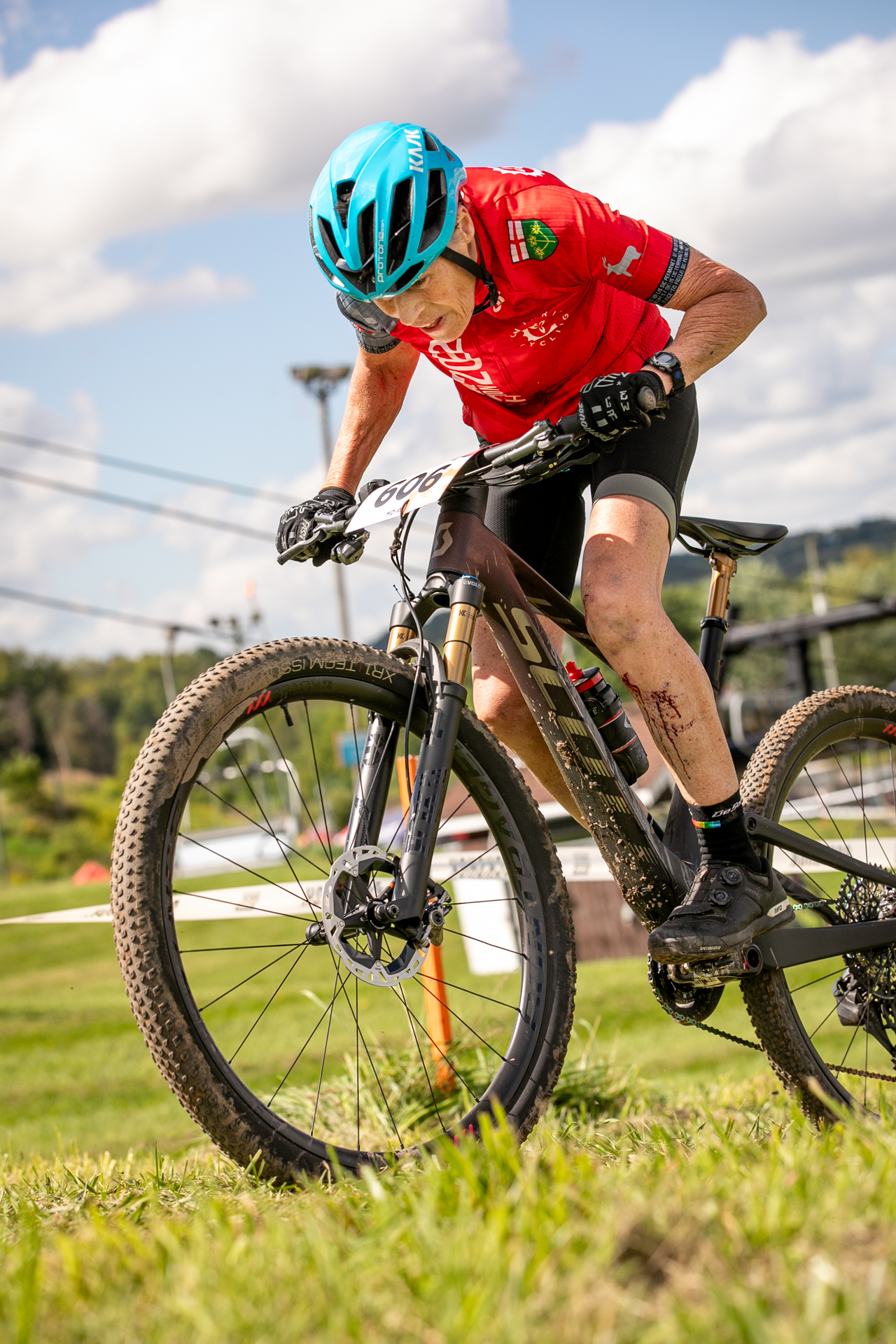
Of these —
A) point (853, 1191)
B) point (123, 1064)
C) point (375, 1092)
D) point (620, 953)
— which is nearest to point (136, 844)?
point (853, 1191)

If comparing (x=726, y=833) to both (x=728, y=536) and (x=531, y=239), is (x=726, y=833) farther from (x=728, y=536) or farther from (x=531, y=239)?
(x=531, y=239)

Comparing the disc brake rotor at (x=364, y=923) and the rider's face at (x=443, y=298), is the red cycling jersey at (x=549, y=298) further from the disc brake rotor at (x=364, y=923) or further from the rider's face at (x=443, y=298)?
the disc brake rotor at (x=364, y=923)

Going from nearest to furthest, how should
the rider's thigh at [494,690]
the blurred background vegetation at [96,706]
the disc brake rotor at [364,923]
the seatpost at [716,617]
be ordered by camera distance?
the disc brake rotor at [364,923] → the rider's thigh at [494,690] → the seatpost at [716,617] → the blurred background vegetation at [96,706]

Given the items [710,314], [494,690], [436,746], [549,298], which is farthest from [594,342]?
[436,746]

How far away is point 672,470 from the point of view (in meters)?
3.05

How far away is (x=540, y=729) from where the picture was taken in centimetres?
301

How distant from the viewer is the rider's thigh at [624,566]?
2838 mm

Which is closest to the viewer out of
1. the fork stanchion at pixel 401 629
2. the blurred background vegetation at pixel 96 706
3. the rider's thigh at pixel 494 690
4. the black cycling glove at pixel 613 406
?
the black cycling glove at pixel 613 406

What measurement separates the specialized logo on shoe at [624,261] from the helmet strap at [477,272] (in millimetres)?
286

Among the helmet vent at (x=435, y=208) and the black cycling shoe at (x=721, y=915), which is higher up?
the helmet vent at (x=435, y=208)

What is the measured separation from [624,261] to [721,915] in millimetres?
1697

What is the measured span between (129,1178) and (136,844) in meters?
1.16

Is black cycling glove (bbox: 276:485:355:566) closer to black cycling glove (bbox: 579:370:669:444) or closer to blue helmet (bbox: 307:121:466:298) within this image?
blue helmet (bbox: 307:121:466:298)

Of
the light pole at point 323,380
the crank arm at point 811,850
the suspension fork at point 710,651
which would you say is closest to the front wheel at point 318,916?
the suspension fork at point 710,651
